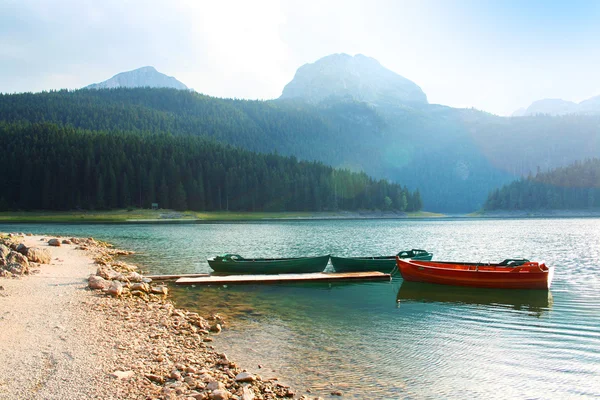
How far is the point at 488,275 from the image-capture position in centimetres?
2531

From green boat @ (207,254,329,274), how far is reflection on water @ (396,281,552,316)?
6.83 m

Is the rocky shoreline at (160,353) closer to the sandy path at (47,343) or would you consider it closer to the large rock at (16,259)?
the sandy path at (47,343)

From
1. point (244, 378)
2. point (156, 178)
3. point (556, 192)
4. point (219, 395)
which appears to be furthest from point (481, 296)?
point (556, 192)

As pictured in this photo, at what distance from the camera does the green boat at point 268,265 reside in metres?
30.0

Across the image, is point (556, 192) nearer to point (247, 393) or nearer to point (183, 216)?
point (183, 216)

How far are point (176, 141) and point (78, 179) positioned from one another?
156ft

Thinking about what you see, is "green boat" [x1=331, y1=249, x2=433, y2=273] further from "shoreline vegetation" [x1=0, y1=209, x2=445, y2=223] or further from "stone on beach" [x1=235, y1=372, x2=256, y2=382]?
"shoreline vegetation" [x1=0, y1=209, x2=445, y2=223]

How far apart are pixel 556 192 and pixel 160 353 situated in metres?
204

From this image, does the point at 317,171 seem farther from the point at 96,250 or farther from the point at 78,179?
the point at 96,250

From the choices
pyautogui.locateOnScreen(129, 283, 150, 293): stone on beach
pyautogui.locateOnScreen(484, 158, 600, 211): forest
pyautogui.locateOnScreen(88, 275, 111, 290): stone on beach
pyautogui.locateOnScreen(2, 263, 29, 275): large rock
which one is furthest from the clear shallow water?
pyautogui.locateOnScreen(484, 158, 600, 211): forest

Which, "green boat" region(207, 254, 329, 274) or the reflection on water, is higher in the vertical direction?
"green boat" region(207, 254, 329, 274)

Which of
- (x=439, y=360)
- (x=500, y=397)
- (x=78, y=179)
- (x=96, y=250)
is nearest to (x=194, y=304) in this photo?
(x=439, y=360)

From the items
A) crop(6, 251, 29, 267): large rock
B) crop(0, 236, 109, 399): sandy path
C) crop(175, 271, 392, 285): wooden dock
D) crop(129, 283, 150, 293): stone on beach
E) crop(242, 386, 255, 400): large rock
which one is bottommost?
crop(175, 271, 392, 285): wooden dock

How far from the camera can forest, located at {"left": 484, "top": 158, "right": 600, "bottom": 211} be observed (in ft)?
576
